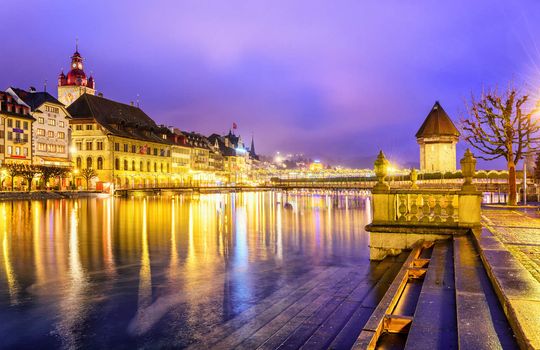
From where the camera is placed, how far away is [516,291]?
6.14 metres

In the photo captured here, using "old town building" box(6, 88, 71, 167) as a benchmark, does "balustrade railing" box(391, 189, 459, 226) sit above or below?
below

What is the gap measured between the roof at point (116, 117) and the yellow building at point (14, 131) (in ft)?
Result: 47.7

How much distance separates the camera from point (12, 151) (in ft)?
232

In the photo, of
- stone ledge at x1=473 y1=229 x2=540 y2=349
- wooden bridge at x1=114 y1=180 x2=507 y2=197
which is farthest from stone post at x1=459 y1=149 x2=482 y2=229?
wooden bridge at x1=114 y1=180 x2=507 y2=197

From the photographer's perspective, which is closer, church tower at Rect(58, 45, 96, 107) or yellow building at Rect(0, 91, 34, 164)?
yellow building at Rect(0, 91, 34, 164)

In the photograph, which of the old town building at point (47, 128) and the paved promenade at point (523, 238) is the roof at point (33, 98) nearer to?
the old town building at point (47, 128)

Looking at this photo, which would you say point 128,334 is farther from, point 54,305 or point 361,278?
point 361,278

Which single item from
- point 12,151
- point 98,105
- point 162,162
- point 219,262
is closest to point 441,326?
point 219,262

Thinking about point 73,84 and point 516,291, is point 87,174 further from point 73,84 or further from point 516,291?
point 516,291

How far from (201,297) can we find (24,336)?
3.71 m

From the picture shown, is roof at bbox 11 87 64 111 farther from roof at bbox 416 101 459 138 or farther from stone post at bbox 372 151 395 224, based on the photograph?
stone post at bbox 372 151 395 224

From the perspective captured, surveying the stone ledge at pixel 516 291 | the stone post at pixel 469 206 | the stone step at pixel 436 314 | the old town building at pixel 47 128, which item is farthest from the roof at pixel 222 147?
the stone ledge at pixel 516 291

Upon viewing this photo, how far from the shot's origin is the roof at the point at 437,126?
60.2 metres

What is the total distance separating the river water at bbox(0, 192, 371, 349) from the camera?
832 centimetres
